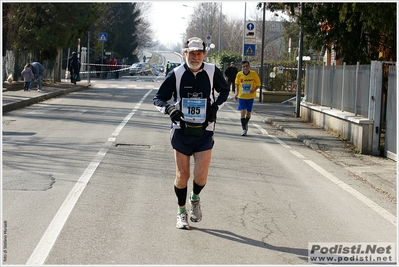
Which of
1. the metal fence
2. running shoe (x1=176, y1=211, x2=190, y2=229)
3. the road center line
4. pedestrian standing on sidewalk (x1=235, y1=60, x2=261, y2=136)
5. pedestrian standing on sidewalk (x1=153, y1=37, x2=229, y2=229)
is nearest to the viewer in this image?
the road center line

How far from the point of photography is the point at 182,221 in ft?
24.5

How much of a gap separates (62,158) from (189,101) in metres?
5.55

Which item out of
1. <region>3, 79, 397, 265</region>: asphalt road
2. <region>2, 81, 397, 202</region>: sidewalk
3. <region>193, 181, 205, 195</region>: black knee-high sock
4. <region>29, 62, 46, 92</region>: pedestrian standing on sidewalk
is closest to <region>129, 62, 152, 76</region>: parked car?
<region>29, 62, 46, 92</region>: pedestrian standing on sidewalk

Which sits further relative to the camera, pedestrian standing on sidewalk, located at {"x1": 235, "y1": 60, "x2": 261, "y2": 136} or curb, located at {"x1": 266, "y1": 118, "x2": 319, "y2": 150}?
pedestrian standing on sidewalk, located at {"x1": 235, "y1": 60, "x2": 261, "y2": 136}

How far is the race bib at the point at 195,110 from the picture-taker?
24.0 feet

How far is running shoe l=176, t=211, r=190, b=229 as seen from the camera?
7.41 m

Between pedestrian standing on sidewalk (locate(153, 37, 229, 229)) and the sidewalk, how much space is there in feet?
11.2

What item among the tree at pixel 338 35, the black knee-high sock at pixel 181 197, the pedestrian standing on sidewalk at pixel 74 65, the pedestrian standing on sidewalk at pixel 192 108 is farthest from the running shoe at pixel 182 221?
the pedestrian standing on sidewalk at pixel 74 65

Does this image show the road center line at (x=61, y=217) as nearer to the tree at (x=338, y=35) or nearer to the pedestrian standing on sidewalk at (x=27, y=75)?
the tree at (x=338, y=35)

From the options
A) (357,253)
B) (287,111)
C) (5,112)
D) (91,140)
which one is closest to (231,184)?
(357,253)

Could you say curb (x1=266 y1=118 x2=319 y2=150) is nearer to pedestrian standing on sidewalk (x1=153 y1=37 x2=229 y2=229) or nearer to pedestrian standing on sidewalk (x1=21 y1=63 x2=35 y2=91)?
pedestrian standing on sidewalk (x1=153 y1=37 x2=229 y2=229)

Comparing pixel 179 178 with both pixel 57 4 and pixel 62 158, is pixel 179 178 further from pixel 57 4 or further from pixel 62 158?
pixel 57 4

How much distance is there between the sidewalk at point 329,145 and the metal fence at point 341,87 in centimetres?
77

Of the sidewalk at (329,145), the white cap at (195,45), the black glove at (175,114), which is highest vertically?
the white cap at (195,45)
